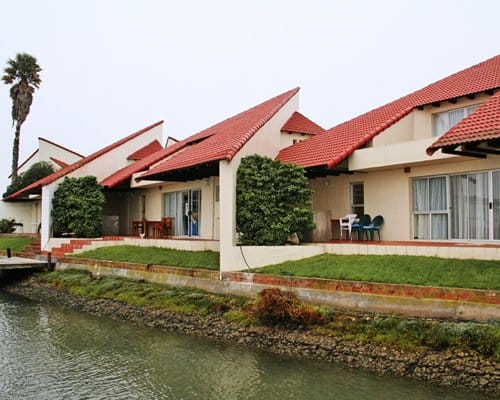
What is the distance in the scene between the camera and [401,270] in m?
12.8

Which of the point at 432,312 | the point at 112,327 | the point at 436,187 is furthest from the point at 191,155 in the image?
the point at 432,312

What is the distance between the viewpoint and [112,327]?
15141mm

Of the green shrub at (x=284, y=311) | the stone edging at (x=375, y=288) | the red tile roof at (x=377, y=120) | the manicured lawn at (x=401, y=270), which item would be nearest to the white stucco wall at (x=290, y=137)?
the red tile roof at (x=377, y=120)

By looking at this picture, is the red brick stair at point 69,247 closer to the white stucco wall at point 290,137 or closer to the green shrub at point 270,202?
the white stucco wall at point 290,137

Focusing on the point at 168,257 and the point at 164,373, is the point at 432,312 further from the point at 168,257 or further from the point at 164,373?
the point at 168,257

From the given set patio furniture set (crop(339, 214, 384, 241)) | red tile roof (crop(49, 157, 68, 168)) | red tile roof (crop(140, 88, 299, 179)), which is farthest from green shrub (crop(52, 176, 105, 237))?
patio furniture set (crop(339, 214, 384, 241))

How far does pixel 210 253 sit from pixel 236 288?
3.75 m

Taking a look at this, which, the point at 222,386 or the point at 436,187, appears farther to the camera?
the point at 436,187

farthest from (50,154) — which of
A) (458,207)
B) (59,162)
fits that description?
(458,207)

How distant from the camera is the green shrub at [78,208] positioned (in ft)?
86.1

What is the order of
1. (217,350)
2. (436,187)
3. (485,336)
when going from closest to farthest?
(485,336), (217,350), (436,187)

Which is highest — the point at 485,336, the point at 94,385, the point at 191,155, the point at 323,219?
the point at 191,155

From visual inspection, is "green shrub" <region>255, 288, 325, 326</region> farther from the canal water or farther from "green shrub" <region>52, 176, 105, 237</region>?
"green shrub" <region>52, 176, 105, 237</region>

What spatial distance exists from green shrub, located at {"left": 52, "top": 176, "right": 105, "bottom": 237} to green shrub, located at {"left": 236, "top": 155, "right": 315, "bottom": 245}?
40.4ft
